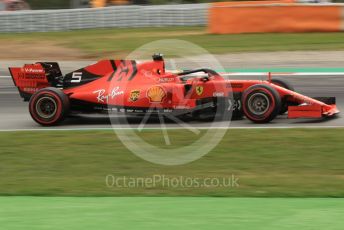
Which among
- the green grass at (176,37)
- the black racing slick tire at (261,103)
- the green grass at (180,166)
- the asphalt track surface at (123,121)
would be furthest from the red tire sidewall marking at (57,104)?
the green grass at (176,37)

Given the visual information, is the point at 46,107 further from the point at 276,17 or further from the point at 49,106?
the point at 276,17

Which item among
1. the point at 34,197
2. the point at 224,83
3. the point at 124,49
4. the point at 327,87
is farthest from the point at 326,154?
the point at 124,49

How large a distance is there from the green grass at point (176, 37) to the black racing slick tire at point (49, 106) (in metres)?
9.16

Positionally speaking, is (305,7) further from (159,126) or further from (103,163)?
(103,163)

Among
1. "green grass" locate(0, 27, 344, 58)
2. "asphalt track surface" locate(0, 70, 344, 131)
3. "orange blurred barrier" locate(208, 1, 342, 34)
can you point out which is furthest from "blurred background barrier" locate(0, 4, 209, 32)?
"asphalt track surface" locate(0, 70, 344, 131)

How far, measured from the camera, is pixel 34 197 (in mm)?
6785

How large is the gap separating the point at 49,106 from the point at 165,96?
5.66 feet

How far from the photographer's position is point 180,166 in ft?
27.2

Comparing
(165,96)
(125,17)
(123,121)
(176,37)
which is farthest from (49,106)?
(125,17)

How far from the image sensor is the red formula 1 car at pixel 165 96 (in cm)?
1046

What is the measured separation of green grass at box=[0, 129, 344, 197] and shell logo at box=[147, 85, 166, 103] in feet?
2.02

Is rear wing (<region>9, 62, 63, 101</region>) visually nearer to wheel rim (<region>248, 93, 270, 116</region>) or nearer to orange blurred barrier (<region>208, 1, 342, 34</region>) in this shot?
wheel rim (<region>248, 93, 270, 116</region>)
